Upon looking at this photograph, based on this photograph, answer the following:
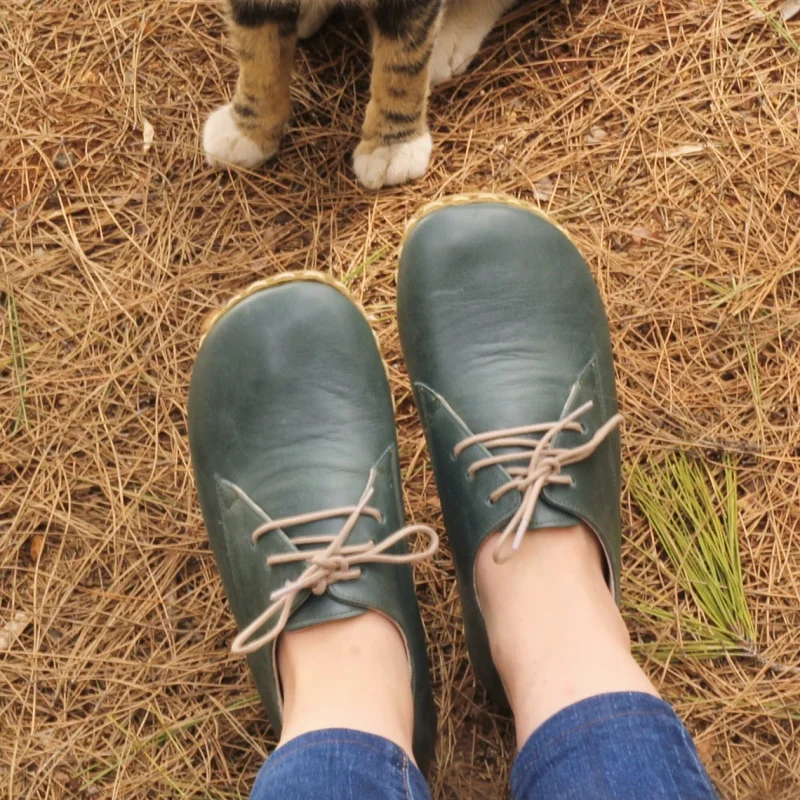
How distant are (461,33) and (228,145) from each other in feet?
1.69

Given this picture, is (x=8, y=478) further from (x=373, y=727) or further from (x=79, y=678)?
(x=373, y=727)

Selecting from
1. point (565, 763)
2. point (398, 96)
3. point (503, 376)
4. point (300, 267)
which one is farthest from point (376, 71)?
point (565, 763)

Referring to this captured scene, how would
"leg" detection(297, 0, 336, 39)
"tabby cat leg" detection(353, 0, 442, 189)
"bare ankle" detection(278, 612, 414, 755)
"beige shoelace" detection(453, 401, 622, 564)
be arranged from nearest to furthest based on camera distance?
1. "bare ankle" detection(278, 612, 414, 755)
2. "beige shoelace" detection(453, 401, 622, 564)
3. "tabby cat leg" detection(353, 0, 442, 189)
4. "leg" detection(297, 0, 336, 39)

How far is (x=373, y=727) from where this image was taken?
3.29 ft

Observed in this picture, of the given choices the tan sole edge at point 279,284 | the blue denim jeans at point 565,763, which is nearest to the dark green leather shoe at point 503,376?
the tan sole edge at point 279,284

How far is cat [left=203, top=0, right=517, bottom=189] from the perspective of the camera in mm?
1269

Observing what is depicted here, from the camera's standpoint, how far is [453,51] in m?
1.49

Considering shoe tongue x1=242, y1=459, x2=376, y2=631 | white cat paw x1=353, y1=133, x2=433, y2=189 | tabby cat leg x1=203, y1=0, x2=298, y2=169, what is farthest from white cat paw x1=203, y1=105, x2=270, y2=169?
shoe tongue x1=242, y1=459, x2=376, y2=631

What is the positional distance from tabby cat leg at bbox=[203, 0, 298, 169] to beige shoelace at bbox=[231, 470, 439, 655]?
0.71m

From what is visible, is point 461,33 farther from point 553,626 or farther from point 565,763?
point 565,763

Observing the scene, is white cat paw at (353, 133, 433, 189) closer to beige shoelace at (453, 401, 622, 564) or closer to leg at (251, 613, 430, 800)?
beige shoelace at (453, 401, 622, 564)

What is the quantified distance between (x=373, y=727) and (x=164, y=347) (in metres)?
0.80

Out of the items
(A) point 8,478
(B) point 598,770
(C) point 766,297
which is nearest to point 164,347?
(A) point 8,478

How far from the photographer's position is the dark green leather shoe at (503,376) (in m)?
1.17
